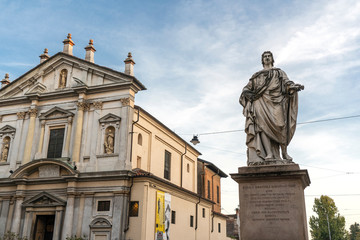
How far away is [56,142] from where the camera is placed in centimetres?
2658

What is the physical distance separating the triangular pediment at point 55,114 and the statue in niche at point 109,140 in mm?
3578

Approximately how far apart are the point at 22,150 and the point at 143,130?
9.49 m

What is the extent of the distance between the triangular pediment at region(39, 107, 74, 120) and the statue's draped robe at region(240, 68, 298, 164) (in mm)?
20205

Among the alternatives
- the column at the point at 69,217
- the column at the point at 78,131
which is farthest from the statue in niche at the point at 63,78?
the column at the point at 69,217

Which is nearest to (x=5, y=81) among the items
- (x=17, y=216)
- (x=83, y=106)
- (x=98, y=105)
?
(x=83, y=106)

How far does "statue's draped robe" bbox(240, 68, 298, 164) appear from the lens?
337 inches

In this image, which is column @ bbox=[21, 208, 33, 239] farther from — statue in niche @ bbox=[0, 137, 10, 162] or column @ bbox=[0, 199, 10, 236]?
statue in niche @ bbox=[0, 137, 10, 162]

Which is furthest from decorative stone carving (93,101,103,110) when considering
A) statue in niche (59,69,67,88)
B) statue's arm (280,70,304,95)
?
statue's arm (280,70,304,95)

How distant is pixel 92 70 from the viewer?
1073 inches

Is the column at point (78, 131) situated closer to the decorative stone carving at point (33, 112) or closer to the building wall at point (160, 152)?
the building wall at point (160, 152)

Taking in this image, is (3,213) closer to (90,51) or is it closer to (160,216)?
(160,216)

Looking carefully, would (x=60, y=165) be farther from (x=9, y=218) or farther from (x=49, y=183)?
(x=9, y=218)

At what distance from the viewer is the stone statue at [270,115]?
8531 millimetres

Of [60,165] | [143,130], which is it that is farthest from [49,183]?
[143,130]
